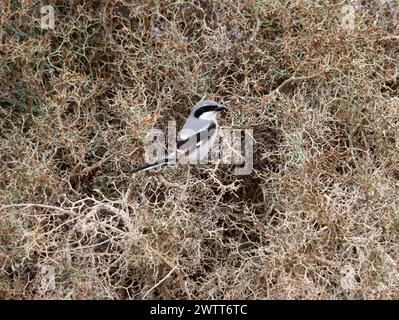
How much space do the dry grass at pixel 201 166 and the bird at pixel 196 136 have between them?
2.3 inches

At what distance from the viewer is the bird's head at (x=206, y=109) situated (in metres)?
4.00

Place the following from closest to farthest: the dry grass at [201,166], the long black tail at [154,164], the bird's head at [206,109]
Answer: the dry grass at [201,166]
the long black tail at [154,164]
the bird's head at [206,109]

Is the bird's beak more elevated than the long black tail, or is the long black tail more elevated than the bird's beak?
the bird's beak

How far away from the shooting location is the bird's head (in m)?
4.00

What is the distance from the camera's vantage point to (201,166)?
3.97m

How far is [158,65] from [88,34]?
376mm

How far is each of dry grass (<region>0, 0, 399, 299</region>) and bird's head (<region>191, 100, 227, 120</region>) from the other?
0.30ft

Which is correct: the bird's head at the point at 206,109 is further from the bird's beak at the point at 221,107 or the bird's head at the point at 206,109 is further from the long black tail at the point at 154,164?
the long black tail at the point at 154,164

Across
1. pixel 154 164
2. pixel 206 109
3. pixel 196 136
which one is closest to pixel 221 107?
pixel 206 109

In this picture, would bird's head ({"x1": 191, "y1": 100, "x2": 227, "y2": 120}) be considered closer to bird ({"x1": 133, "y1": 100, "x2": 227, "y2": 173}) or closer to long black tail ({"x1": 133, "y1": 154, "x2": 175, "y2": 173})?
bird ({"x1": 133, "y1": 100, "x2": 227, "y2": 173})

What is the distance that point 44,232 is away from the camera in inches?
146

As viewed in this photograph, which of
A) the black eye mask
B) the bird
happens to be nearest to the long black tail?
the bird

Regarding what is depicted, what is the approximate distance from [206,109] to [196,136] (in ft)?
0.45

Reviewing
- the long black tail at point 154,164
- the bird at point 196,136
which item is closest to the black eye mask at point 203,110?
the bird at point 196,136
